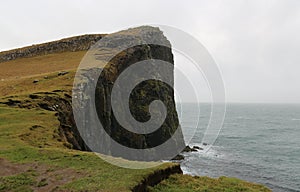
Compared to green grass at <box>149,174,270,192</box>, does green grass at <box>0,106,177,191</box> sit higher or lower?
higher

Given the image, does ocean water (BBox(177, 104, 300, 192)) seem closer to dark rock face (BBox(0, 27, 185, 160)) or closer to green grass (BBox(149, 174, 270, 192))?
dark rock face (BBox(0, 27, 185, 160))

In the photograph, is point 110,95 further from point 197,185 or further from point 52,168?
point 197,185

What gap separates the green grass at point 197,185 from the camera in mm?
18748

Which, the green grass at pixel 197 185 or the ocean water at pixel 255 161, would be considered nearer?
the green grass at pixel 197 185

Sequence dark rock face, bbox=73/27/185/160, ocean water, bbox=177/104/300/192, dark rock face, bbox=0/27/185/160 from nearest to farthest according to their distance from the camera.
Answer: dark rock face, bbox=0/27/185/160 < dark rock face, bbox=73/27/185/160 < ocean water, bbox=177/104/300/192

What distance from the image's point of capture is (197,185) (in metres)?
19.6

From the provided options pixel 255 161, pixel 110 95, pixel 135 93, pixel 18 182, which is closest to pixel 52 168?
pixel 18 182

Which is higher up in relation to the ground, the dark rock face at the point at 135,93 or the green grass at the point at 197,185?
the dark rock face at the point at 135,93

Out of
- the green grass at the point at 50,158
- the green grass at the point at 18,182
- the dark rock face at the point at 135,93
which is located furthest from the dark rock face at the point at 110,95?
the green grass at the point at 18,182

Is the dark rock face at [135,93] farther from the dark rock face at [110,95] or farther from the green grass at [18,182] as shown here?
the green grass at [18,182]

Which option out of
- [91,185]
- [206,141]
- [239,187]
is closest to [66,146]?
[91,185]

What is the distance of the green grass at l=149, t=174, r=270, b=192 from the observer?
18.7 meters

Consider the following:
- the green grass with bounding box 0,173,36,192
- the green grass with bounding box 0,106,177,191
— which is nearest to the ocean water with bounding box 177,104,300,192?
the green grass with bounding box 0,106,177,191

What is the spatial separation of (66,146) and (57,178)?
835 cm
